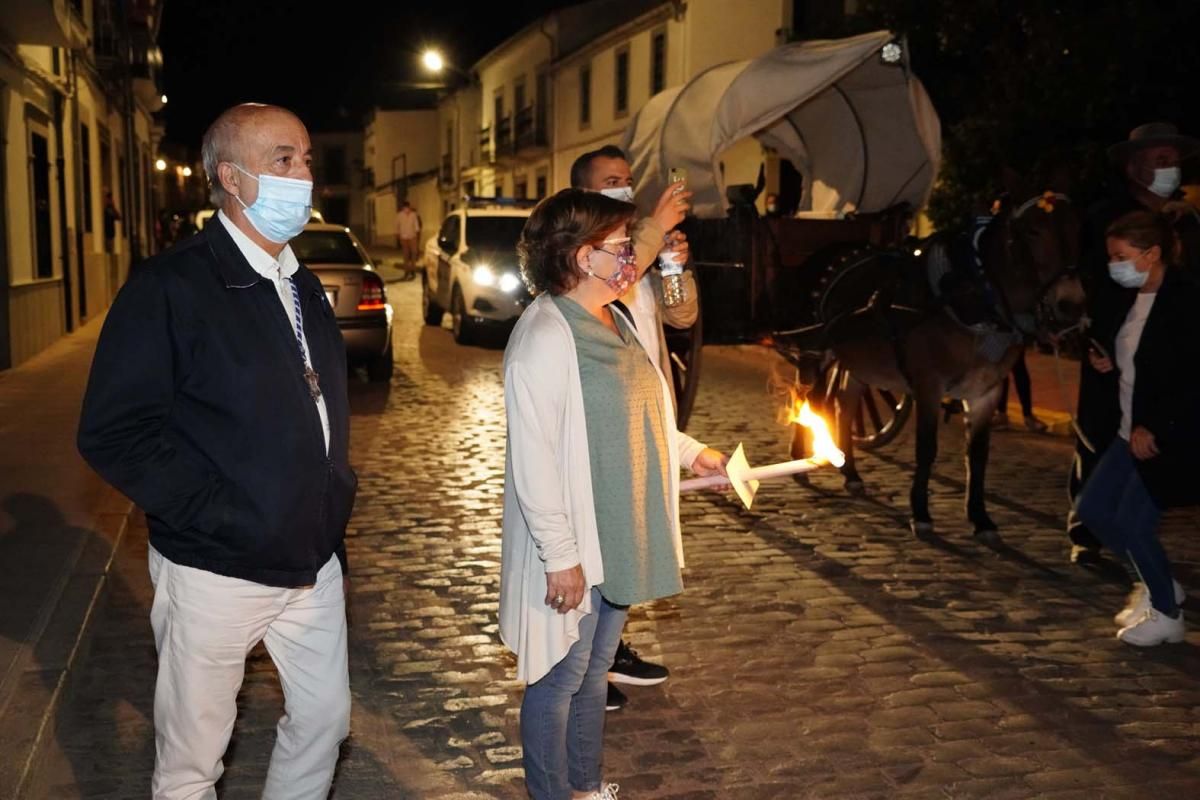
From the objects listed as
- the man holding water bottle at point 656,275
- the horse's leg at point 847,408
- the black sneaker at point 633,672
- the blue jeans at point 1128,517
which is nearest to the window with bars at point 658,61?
the horse's leg at point 847,408

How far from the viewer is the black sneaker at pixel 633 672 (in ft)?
16.1

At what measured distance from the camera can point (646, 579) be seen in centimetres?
341

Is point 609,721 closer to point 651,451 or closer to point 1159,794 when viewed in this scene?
point 651,451

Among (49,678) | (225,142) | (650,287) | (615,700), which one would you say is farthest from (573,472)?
(49,678)

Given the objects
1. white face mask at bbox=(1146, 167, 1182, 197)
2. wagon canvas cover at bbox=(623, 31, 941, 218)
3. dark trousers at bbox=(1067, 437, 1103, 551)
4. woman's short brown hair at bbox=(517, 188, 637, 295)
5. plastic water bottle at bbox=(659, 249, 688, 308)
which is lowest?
dark trousers at bbox=(1067, 437, 1103, 551)

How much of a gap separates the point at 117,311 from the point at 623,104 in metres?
33.2

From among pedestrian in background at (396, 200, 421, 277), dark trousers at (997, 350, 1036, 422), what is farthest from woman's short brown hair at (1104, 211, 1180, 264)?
pedestrian in background at (396, 200, 421, 277)

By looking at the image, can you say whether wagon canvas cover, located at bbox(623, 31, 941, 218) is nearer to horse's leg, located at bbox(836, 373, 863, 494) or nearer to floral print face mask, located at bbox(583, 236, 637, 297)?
horse's leg, located at bbox(836, 373, 863, 494)

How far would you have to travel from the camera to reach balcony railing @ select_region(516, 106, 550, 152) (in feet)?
136

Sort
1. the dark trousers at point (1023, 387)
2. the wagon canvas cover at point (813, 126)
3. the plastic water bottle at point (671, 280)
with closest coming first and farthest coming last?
the plastic water bottle at point (671, 280)
the wagon canvas cover at point (813, 126)
the dark trousers at point (1023, 387)

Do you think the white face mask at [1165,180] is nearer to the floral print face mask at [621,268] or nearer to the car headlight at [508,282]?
the floral print face mask at [621,268]

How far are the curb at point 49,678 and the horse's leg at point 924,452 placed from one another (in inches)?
180

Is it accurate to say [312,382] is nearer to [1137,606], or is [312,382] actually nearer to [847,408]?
[1137,606]

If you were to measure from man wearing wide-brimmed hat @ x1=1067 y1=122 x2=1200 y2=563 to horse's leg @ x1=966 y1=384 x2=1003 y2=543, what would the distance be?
505 millimetres
